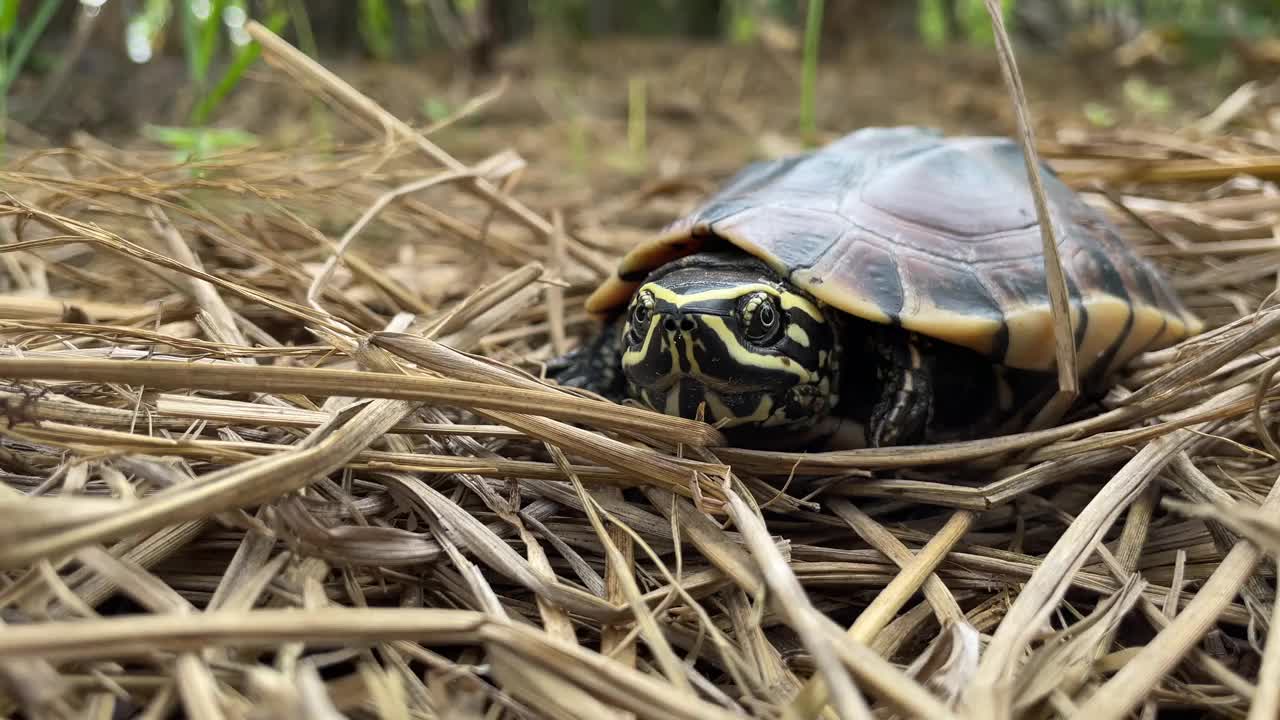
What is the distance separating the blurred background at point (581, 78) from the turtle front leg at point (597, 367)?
0.73 metres

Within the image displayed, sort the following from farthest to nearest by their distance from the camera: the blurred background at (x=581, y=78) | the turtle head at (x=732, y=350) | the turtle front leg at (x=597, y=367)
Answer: the blurred background at (x=581, y=78) < the turtle front leg at (x=597, y=367) < the turtle head at (x=732, y=350)

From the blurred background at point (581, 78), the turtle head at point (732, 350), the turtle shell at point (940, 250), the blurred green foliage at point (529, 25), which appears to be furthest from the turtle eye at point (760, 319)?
the blurred background at point (581, 78)

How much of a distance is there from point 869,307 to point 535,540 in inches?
32.2

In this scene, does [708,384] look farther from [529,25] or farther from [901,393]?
[529,25]

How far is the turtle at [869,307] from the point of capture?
162cm

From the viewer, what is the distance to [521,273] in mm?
1907

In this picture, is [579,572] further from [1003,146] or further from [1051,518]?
[1003,146]

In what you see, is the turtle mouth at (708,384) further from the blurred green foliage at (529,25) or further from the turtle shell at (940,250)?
the blurred green foliage at (529,25)

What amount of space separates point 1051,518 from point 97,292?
2414mm

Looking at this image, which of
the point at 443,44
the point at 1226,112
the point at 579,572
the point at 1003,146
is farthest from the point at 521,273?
the point at 443,44

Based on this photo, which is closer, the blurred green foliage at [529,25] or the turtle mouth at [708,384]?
the turtle mouth at [708,384]

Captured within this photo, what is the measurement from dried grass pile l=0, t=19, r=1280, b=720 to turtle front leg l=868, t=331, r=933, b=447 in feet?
0.31

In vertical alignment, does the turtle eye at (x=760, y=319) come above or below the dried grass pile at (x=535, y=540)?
above

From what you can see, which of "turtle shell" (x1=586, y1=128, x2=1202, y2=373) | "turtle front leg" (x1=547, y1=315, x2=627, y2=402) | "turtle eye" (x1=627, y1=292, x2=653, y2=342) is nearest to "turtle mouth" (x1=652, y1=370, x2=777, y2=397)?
"turtle eye" (x1=627, y1=292, x2=653, y2=342)
